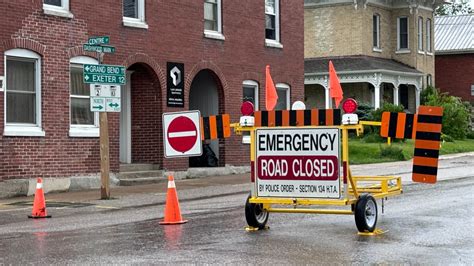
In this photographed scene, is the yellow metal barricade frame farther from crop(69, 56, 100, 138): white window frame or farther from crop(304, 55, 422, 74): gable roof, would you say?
crop(304, 55, 422, 74): gable roof

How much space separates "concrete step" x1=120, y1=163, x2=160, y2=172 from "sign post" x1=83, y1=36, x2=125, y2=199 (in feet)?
15.6

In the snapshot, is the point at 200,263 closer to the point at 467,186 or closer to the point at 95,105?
the point at 95,105

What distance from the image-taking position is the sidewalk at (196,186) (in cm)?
1759

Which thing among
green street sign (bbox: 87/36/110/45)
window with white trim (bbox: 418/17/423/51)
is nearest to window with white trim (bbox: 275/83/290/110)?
green street sign (bbox: 87/36/110/45)

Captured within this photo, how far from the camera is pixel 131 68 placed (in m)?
23.0

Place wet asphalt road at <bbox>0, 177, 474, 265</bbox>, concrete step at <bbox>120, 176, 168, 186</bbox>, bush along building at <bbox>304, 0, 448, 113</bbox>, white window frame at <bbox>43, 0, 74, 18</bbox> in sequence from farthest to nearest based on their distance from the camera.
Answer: bush along building at <bbox>304, 0, 448, 113</bbox> → concrete step at <bbox>120, 176, 168, 186</bbox> → white window frame at <bbox>43, 0, 74, 18</bbox> → wet asphalt road at <bbox>0, 177, 474, 265</bbox>

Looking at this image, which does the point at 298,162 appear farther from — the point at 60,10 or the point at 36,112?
the point at 60,10

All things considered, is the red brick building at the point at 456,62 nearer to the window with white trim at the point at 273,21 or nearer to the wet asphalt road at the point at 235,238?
the window with white trim at the point at 273,21

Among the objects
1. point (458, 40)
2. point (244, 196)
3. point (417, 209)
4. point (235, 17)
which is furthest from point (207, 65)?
point (458, 40)

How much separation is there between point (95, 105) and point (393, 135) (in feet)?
26.9

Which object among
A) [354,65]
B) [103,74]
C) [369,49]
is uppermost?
[369,49]

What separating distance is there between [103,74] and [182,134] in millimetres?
4895

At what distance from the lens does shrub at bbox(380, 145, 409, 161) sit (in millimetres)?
31375

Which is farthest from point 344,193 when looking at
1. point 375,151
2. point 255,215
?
point 375,151
